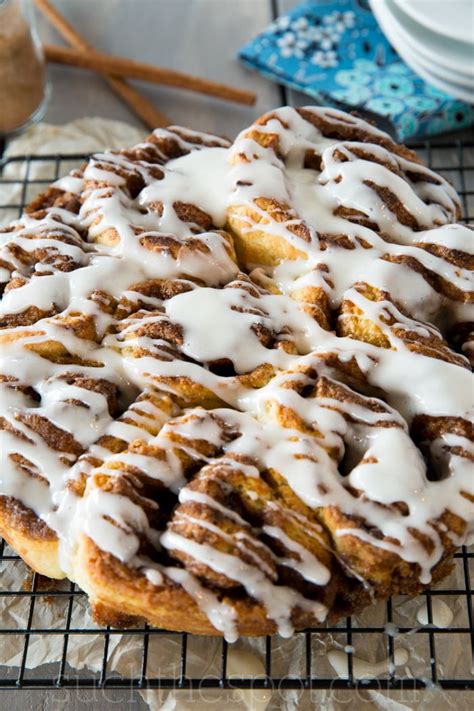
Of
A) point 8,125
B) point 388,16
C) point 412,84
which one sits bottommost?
point 8,125

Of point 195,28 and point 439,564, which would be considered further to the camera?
point 195,28

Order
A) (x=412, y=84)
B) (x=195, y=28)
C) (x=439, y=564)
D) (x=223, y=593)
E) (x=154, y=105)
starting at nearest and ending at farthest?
1. (x=223, y=593)
2. (x=439, y=564)
3. (x=412, y=84)
4. (x=154, y=105)
5. (x=195, y=28)

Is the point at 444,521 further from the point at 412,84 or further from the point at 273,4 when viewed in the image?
the point at 273,4

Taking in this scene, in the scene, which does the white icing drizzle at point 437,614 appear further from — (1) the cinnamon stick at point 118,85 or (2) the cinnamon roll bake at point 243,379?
(1) the cinnamon stick at point 118,85

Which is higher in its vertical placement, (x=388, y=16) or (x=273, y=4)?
(x=388, y=16)

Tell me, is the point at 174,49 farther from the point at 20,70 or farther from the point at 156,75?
the point at 20,70

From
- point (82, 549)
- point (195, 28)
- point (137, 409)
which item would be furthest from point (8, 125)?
point (82, 549)

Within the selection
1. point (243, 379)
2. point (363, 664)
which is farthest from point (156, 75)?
point (363, 664)

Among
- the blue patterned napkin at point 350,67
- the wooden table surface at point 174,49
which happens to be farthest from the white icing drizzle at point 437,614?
the wooden table surface at point 174,49
